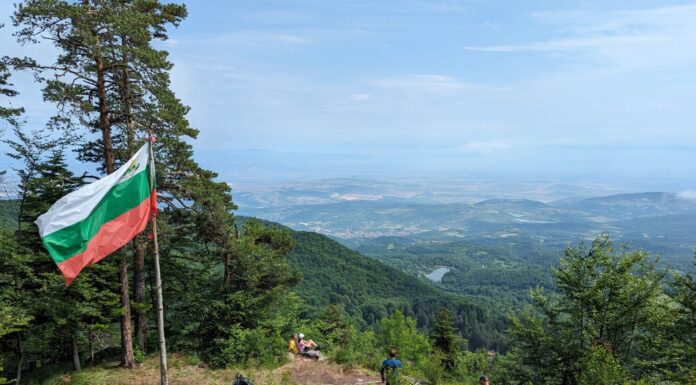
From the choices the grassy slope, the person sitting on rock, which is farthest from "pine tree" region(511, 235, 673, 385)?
the person sitting on rock

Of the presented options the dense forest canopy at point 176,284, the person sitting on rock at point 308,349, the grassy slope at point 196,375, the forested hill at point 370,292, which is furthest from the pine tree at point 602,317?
Result: the forested hill at point 370,292

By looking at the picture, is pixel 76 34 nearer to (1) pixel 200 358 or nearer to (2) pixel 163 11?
(2) pixel 163 11

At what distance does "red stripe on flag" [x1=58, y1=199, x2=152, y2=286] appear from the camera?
6.89m

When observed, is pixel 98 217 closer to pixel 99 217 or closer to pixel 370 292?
pixel 99 217

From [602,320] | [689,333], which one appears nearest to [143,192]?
[602,320]

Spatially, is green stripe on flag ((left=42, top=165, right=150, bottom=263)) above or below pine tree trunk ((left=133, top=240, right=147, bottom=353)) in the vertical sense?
above

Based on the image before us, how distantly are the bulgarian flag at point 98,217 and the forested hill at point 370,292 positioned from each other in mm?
76497

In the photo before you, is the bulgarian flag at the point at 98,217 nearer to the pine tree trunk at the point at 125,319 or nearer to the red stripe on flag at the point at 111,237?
the red stripe on flag at the point at 111,237

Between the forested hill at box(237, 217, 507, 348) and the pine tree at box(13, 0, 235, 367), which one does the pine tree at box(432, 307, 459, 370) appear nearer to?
the pine tree at box(13, 0, 235, 367)

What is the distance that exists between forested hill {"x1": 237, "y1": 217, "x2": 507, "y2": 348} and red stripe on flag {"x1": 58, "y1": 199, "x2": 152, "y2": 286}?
76.5 meters

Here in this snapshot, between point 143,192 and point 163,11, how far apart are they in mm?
9849

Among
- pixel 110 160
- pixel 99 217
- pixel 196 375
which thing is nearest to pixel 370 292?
pixel 196 375

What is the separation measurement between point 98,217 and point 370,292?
111233 millimetres

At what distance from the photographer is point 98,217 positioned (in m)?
7.24
